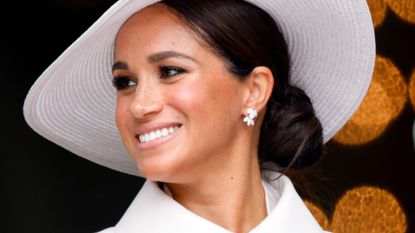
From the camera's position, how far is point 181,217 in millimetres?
1847

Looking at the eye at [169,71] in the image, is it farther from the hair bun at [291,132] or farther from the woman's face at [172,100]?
the hair bun at [291,132]

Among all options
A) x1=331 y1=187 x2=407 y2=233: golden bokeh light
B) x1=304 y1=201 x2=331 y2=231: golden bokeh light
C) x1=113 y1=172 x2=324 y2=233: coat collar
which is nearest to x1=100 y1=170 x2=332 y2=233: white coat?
x1=113 y1=172 x2=324 y2=233: coat collar

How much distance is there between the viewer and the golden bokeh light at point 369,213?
10.2ft

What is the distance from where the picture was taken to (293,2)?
197cm

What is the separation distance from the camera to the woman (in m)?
1.80

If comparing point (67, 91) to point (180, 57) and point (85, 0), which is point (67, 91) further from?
point (85, 0)

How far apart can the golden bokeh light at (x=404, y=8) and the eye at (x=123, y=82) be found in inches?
57.4

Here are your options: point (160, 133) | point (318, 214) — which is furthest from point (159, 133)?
point (318, 214)

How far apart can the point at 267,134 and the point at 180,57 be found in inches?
12.9

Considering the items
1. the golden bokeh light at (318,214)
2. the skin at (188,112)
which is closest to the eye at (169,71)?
the skin at (188,112)

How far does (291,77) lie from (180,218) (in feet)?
1.40

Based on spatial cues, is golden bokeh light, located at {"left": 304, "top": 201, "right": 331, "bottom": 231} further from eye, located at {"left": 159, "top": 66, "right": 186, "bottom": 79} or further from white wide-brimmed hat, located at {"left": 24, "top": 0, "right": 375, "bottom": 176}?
eye, located at {"left": 159, "top": 66, "right": 186, "bottom": 79}

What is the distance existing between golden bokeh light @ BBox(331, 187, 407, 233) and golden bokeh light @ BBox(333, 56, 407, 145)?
16 centimetres

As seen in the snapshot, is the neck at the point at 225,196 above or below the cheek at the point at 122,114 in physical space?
below
